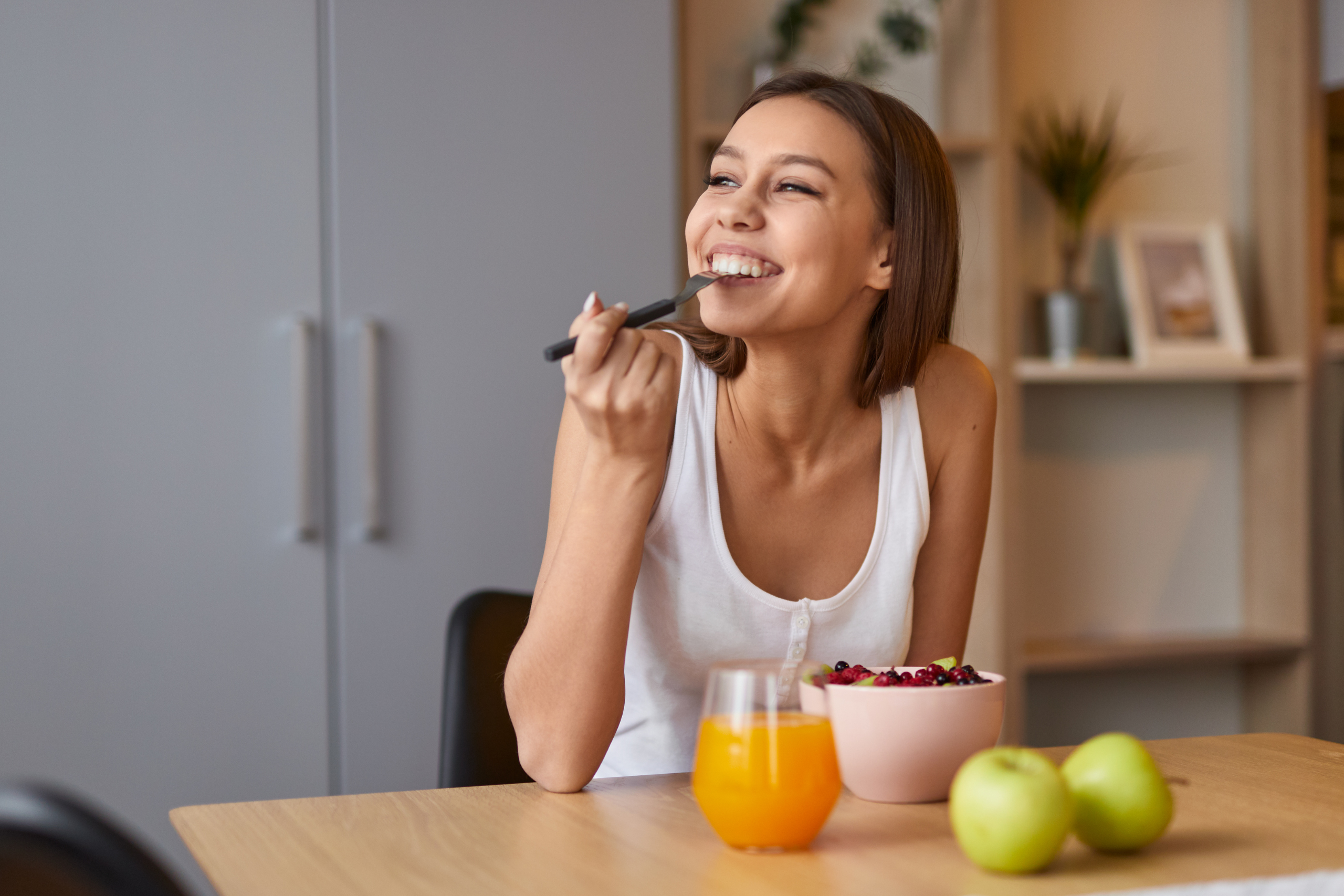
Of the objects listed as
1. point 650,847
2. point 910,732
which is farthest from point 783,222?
point 650,847

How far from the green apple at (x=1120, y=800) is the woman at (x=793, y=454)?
0.44 meters

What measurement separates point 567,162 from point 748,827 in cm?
→ 152

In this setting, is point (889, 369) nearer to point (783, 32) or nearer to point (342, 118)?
point (342, 118)

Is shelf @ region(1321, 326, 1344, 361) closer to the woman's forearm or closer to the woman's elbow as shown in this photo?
the woman's forearm

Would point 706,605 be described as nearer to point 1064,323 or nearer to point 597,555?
point 597,555

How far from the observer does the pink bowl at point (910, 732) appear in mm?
880

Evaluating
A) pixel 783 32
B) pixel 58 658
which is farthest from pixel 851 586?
pixel 783 32

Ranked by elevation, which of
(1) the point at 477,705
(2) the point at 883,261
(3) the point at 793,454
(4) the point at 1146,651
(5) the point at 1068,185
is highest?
(5) the point at 1068,185

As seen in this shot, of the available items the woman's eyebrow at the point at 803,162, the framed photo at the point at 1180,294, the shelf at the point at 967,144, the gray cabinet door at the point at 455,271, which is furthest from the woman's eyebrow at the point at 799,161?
the framed photo at the point at 1180,294

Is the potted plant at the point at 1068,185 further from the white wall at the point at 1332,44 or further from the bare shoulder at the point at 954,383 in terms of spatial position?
the bare shoulder at the point at 954,383

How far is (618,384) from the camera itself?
1040mm

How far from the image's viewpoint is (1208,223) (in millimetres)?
2809

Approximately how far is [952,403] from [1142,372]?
1.33 m

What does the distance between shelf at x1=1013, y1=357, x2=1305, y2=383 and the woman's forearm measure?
1631 mm
